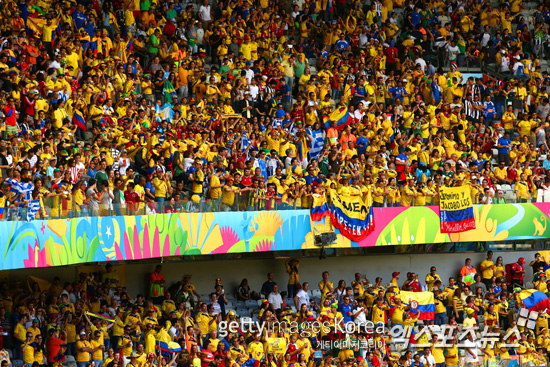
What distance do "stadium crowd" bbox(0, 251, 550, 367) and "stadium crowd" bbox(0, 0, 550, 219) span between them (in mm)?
2173

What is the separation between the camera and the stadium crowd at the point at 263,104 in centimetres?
2159

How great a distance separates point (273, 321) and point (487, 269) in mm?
6601

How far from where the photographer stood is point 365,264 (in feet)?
87.9

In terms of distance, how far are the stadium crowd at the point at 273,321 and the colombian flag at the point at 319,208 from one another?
1.77 m

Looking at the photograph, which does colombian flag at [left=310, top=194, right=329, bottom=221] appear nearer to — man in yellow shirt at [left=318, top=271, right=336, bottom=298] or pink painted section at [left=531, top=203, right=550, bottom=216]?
man in yellow shirt at [left=318, top=271, right=336, bottom=298]

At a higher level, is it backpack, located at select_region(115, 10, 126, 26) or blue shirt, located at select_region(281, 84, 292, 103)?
backpack, located at select_region(115, 10, 126, 26)

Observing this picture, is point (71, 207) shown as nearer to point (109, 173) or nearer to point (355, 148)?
point (109, 173)

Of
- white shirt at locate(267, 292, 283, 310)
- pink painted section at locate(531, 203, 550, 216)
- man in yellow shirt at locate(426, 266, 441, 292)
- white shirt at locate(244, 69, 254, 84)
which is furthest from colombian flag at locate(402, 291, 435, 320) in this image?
white shirt at locate(244, 69, 254, 84)

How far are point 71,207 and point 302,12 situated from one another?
40.9ft

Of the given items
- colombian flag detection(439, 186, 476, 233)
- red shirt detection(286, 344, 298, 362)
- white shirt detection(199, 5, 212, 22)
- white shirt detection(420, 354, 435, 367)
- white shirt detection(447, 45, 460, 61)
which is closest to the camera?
red shirt detection(286, 344, 298, 362)

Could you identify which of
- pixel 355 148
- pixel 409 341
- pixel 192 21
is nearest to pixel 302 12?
pixel 192 21

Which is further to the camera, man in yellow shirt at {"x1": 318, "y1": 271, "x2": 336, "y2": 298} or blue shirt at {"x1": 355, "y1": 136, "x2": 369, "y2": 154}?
blue shirt at {"x1": 355, "y1": 136, "x2": 369, "y2": 154}

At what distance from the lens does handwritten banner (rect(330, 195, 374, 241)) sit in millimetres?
23500

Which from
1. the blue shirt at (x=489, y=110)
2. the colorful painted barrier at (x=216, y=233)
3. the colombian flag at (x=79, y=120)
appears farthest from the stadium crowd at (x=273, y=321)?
the blue shirt at (x=489, y=110)
